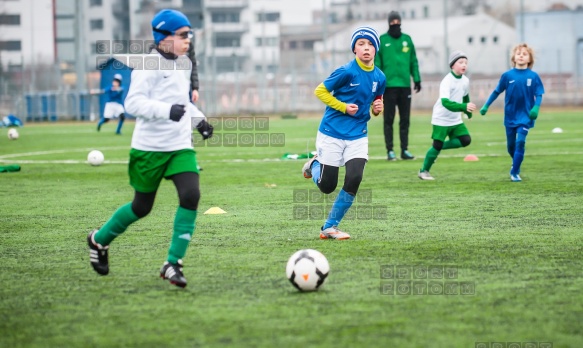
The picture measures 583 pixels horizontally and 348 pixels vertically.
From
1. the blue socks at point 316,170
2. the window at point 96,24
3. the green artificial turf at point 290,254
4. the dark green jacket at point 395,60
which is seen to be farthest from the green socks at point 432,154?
the window at point 96,24

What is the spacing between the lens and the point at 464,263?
7.27 meters

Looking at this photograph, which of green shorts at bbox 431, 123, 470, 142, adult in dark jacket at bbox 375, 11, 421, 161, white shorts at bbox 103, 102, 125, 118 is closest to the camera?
green shorts at bbox 431, 123, 470, 142

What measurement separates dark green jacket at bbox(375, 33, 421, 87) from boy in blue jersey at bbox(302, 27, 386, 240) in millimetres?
8441

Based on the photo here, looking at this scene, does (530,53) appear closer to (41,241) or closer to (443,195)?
(443,195)

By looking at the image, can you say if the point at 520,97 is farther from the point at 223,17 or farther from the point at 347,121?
the point at 223,17

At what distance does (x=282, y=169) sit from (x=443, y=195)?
4.80 metres

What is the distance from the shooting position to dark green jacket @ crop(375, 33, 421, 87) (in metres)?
17.4

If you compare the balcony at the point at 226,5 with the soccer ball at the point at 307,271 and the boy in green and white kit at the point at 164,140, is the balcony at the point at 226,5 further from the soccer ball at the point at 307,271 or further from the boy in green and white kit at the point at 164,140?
the soccer ball at the point at 307,271

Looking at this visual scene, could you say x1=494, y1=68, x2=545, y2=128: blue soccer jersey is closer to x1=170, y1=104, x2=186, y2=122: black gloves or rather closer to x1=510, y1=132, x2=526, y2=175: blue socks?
x1=510, y1=132, x2=526, y2=175: blue socks

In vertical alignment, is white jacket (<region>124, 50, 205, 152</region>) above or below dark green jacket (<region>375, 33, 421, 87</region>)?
below

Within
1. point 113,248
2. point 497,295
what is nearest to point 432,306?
point 497,295

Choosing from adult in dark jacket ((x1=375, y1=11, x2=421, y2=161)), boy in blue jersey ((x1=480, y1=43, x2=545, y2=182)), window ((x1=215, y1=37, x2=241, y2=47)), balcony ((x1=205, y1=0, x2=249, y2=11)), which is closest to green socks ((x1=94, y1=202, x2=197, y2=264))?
boy in blue jersey ((x1=480, y1=43, x2=545, y2=182))

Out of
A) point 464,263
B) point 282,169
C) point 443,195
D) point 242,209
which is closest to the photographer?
point 464,263

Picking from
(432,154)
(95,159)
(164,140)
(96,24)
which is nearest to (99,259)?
(164,140)
